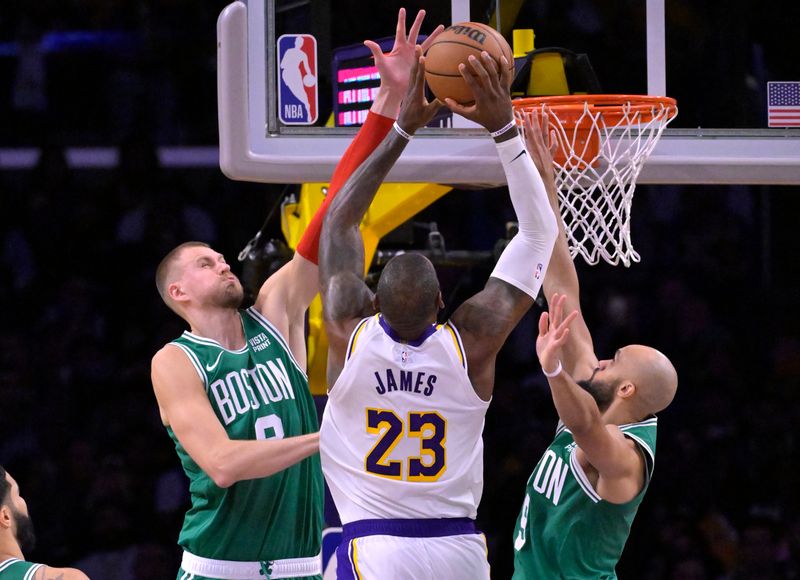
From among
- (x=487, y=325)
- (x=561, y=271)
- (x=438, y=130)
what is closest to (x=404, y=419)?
(x=487, y=325)

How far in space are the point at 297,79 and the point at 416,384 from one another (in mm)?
1743

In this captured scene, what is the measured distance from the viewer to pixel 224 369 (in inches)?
173

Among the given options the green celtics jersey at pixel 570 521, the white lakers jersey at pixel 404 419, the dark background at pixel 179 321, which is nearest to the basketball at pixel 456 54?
the white lakers jersey at pixel 404 419

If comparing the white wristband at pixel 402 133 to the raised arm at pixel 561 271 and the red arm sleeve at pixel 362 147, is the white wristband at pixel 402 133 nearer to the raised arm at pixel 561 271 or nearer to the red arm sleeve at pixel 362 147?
the red arm sleeve at pixel 362 147

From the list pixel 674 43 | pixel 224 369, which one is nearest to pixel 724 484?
pixel 674 43

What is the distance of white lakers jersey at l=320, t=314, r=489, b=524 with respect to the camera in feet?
11.4

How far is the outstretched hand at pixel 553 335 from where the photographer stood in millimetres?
3553

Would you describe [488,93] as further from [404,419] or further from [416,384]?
[404,419]

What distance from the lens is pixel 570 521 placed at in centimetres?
425

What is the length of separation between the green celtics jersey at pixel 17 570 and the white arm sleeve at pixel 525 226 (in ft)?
5.60

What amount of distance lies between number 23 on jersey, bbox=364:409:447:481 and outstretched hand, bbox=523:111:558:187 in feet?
4.15

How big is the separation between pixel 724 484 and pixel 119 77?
17.1 ft

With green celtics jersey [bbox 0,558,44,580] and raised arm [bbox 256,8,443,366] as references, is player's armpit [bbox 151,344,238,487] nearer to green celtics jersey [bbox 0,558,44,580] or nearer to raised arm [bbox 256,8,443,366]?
raised arm [bbox 256,8,443,366]

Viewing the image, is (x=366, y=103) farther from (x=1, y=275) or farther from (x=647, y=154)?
(x=1, y=275)
